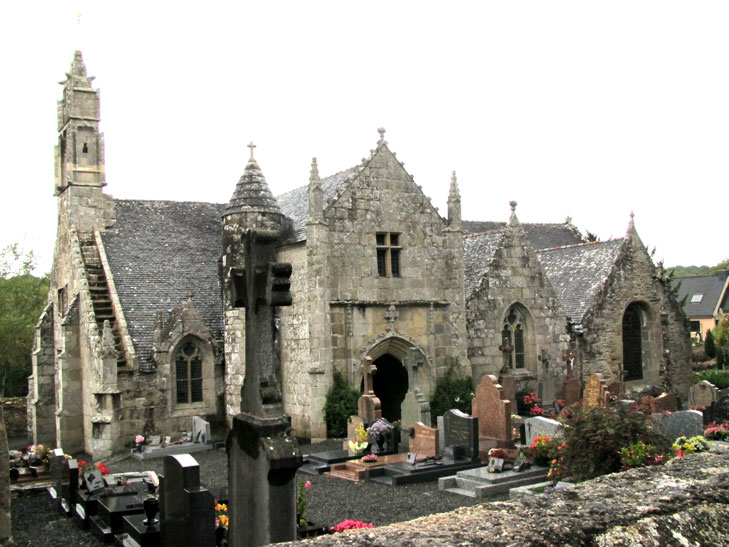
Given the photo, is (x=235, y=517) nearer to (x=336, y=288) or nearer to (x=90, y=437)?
(x=336, y=288)

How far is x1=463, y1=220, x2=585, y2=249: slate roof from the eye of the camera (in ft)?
128

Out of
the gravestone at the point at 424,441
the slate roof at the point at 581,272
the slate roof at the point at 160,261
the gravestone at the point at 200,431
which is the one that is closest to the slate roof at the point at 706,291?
the slate roof at the point at 581,272

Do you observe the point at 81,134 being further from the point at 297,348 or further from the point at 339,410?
the point at 339,410

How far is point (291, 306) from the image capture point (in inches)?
827

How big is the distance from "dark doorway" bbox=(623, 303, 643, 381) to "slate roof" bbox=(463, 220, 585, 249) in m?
9.58

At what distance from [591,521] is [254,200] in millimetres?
19776

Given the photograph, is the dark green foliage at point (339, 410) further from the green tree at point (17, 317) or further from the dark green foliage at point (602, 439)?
the green tree at point (17, 317)

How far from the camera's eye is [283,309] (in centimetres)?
2338

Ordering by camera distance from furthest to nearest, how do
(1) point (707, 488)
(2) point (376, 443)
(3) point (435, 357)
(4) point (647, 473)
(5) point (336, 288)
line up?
(3) point (435, 357) → (5) point (336, 288) → (2) point (376, 443) → (4) point (647, 473) → (1) point (707, 488)

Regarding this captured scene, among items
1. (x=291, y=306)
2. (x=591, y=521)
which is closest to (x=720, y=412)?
(x=291, y=306)

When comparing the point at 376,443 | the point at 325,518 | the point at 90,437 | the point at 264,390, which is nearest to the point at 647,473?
the point at 264,390

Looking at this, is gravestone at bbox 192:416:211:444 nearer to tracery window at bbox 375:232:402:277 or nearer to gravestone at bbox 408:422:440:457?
tracery window at bbox 375:232:402:277

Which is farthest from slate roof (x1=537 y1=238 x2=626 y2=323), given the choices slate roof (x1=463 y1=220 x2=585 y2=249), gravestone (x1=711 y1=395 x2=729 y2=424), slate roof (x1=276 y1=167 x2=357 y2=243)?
slate roof (x1=276 y1=167 x2=357 y2=243)

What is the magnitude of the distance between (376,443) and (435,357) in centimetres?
602
